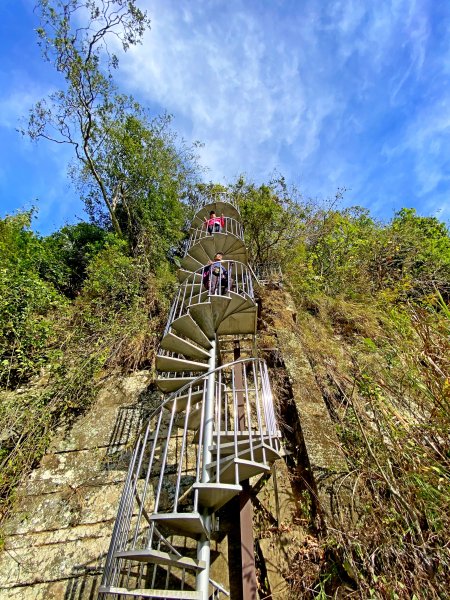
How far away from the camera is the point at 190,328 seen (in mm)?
4391

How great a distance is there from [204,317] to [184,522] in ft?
8.37

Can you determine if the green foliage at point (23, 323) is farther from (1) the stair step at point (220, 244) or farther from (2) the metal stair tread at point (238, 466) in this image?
(2) the metal stair tread at point (238, 466)

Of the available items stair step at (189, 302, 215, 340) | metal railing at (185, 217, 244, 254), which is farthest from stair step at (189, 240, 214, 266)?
stair step at (189, 302, 215, 340)

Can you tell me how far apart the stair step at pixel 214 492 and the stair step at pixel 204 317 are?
86.6 inches

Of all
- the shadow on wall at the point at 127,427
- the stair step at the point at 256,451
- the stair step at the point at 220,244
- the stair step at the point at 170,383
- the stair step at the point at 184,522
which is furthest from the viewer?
the stair step at the point at 220,244

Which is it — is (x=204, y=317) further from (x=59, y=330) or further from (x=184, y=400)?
(x=59, y=330)

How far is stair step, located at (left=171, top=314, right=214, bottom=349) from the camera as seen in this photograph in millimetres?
4256

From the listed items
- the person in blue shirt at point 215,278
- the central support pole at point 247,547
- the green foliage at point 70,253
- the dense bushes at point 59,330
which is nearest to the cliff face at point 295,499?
the central support pole at point 247,547

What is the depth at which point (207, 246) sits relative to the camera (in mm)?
6707

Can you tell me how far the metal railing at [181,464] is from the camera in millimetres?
2732

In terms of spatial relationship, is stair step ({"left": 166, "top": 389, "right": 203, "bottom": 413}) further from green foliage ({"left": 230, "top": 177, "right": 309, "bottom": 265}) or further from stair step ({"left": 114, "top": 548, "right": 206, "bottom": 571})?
green foliage ({"left": 230, "top": 177, "right": 309, "bottom": 265})

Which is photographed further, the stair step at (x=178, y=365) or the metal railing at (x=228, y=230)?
the metal railing at (x=228, y=230)

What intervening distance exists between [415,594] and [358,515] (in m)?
0.89

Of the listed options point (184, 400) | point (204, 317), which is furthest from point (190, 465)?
point (204, 317)
